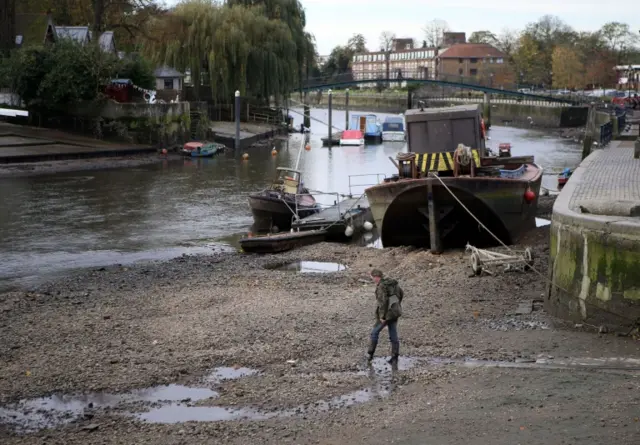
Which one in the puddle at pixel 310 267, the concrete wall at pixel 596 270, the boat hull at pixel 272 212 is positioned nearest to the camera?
the concrete wall at pixel 596 270

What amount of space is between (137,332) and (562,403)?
737 cm

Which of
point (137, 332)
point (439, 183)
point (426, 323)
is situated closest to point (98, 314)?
point (137, 332)

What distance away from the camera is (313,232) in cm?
2488

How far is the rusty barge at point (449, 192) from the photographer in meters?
22.2

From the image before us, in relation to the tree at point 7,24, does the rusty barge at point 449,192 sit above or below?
below

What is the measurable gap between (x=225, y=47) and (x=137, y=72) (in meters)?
9.18

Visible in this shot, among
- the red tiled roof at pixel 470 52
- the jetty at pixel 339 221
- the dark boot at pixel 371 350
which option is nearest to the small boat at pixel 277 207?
the jetty at pixel 339 221

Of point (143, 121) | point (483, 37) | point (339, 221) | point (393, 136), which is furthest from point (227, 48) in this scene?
point (483, 37)

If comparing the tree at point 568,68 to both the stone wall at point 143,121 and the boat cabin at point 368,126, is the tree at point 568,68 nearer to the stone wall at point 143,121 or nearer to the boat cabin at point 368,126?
the boat cabin at point 368,126

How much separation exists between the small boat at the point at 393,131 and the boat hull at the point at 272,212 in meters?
43.5

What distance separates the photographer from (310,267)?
73.2 ft

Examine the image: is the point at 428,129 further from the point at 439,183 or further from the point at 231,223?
the point at 231,223

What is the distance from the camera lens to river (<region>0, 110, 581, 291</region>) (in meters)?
25.0

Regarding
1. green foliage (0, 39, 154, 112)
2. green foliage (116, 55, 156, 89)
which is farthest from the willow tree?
green foliage (0, 39, 154, 112)
